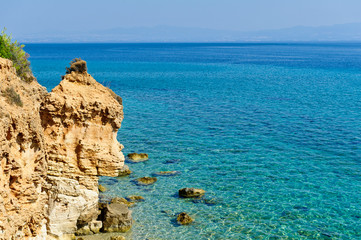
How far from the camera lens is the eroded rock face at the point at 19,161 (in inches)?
503

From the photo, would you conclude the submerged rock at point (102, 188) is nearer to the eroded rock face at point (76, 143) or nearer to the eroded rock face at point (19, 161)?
the eroded rock face at point (76, 143)

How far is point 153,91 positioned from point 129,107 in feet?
55.5

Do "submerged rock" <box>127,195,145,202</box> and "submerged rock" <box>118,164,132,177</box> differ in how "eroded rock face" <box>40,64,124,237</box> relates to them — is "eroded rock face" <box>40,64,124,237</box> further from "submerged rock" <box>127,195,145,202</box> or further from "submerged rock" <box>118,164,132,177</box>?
"submerged rock" <box>118,164,132,177</box>

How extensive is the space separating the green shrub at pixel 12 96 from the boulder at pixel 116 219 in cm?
1076

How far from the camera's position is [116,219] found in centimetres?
2302

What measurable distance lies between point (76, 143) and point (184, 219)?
8224 millimetres

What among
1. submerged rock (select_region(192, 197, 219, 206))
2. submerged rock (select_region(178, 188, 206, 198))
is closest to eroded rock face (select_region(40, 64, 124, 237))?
submerged rock (select_region(178, 188, 206, 198))

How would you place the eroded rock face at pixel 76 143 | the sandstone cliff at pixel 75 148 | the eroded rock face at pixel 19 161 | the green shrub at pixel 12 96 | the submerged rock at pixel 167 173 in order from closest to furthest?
the eroded rock face at pixel 19 161 < the green shrub at pixel 12 96 < the sandstone cliff at pixel 75 148 < the eroded rock face at pixel 76 143 < the submerged rock at pixel 167 173

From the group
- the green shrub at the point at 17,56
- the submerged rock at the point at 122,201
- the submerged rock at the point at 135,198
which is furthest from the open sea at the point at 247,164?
the green shrub at the point at 17,56

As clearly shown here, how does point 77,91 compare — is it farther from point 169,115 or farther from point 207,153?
point 169,115

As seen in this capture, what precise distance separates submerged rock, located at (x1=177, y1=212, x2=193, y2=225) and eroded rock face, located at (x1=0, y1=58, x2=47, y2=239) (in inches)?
392

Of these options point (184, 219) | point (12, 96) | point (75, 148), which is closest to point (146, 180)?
point (184, 219)

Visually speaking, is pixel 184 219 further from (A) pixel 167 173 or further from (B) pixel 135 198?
(A) pixel 167 173

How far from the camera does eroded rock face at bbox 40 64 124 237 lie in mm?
19844
